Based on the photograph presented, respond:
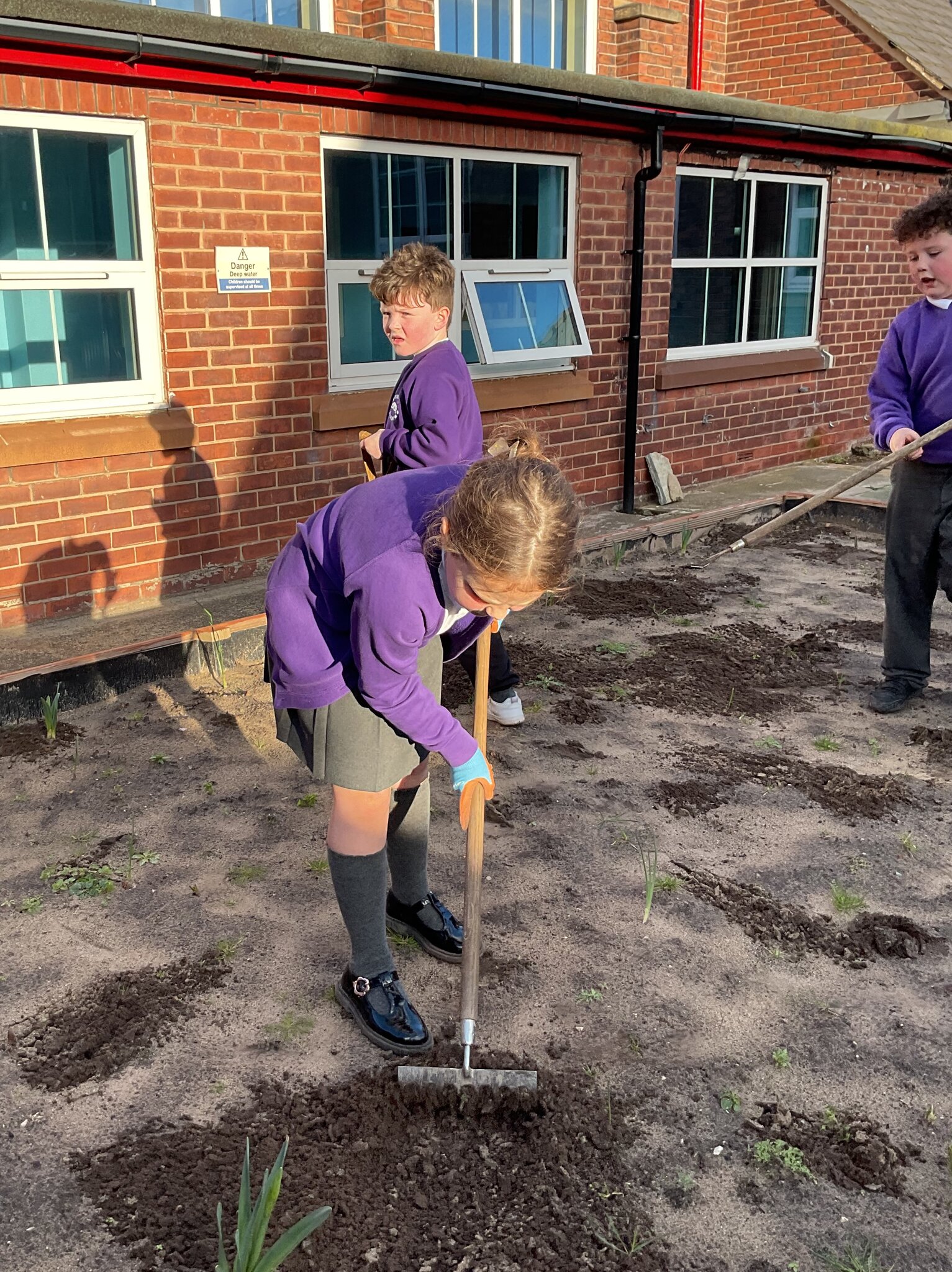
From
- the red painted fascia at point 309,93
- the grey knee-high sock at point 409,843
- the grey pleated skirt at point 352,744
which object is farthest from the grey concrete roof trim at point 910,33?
the grey pleated skirt at point 352,744

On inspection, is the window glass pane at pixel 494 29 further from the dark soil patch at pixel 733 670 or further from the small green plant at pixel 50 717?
the small green plant at pixel 50 717

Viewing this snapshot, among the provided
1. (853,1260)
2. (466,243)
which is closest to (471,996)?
(853,1260)

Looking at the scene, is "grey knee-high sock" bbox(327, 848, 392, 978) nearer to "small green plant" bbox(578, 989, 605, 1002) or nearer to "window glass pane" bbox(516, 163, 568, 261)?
"small green plant" bbox(578, 989, 605, 1002)

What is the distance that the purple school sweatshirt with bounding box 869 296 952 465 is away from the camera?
4.48 meters

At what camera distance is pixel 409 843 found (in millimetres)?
3031

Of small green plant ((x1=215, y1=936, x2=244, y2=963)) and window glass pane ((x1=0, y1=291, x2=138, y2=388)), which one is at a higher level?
window glass pane ((x1=0, y1=291, x2=138, y2=388))

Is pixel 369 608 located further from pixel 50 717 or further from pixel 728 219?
pixel 728 219

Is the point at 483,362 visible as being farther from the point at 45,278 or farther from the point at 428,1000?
the point at 428,1000

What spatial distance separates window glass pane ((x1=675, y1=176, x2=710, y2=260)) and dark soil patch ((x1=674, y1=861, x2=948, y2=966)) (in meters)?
6.97

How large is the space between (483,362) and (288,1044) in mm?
5561

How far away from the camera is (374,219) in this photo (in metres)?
6.94

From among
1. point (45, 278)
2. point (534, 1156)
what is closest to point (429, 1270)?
point (534, 1156)

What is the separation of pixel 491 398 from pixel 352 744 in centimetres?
543

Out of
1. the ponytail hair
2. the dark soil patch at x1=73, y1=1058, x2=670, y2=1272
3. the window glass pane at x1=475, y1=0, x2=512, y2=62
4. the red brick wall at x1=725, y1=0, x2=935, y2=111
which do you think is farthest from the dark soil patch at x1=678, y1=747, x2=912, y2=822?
the red brick wall at x1=725, y1=0, x2=935, y2=111
